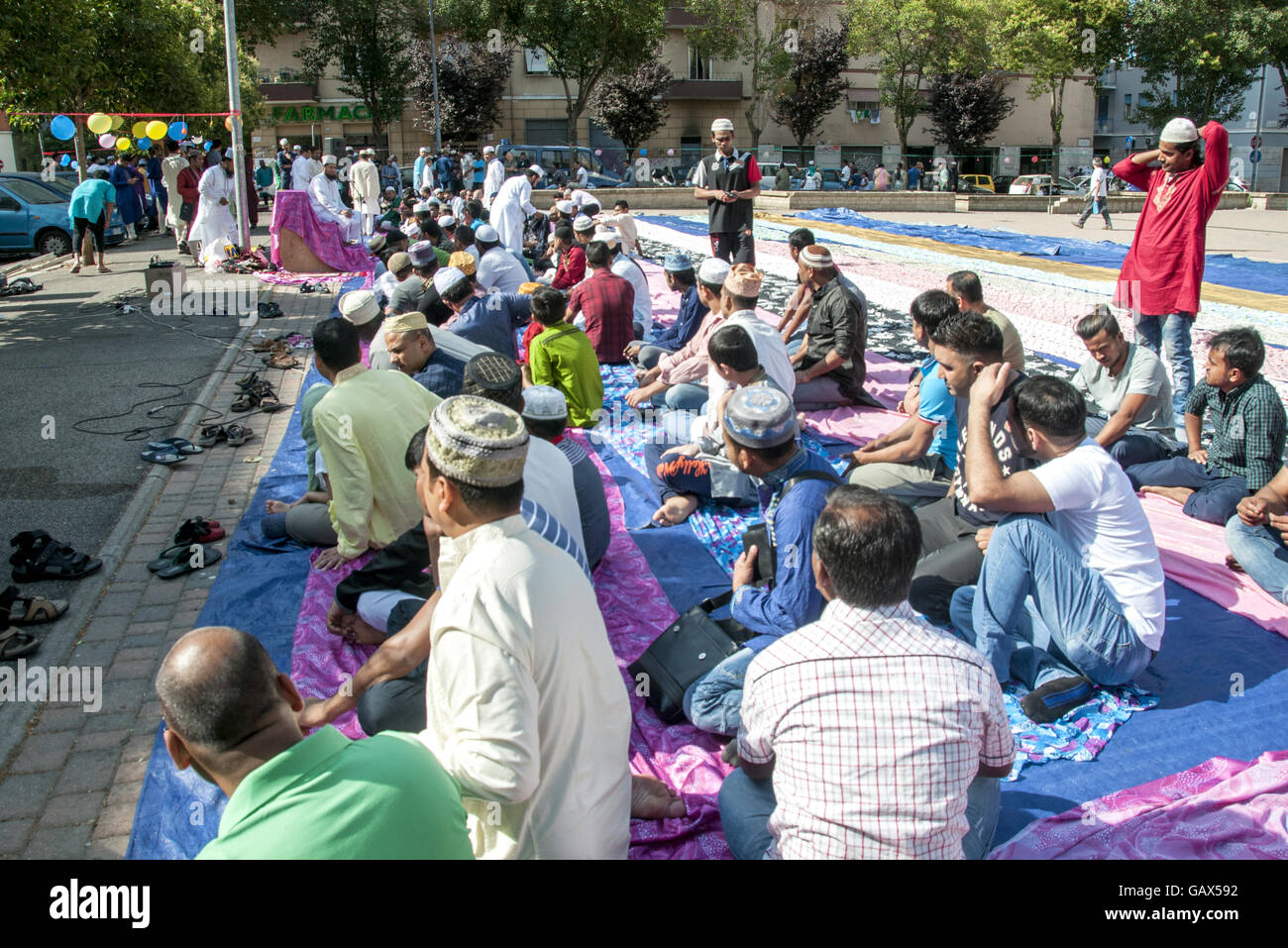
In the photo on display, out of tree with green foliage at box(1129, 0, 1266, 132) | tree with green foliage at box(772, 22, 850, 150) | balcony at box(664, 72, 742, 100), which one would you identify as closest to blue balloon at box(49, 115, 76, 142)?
balcony at box(664, 72, 742, 100)

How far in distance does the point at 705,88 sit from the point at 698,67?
1.60 metres

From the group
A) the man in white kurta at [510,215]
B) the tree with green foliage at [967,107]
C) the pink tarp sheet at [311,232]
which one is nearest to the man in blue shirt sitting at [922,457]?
the man in white kurta at [510,215]

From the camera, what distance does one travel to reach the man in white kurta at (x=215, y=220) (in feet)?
50.5

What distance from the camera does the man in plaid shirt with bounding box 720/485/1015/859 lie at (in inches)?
82.9

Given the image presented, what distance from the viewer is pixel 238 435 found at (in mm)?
7223

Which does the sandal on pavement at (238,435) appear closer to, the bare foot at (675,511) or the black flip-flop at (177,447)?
the black flip-flop at (177,447)

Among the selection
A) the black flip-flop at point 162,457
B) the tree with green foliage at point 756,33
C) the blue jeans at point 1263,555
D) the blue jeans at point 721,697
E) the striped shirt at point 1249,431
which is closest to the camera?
the blue jeans at point 721,697

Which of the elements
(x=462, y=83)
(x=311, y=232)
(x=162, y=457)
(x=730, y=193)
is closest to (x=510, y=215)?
(x=311, y=232)

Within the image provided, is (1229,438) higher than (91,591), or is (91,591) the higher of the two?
(1229,438)

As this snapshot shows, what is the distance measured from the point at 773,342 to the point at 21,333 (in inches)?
371

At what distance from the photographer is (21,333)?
11.2m

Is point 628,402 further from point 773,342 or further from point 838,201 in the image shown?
point 838,201

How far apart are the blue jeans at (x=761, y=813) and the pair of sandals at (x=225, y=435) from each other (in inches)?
218

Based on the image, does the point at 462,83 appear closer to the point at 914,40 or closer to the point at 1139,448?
the point at 914,40
